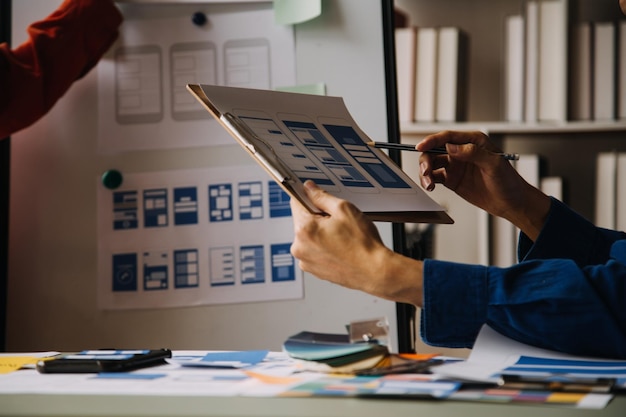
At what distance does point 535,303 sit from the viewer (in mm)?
886

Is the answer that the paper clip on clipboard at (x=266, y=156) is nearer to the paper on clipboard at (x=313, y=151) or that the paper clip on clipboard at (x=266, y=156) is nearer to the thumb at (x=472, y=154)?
the paper on clipboard at (x=313, y=151)

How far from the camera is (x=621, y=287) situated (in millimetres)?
893

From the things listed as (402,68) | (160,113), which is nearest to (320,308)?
(160,113)

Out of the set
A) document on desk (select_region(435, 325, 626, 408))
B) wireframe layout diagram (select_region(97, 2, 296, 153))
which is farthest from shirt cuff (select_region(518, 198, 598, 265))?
wireframe layout diagram (select_region(97, 2, 296, 153))

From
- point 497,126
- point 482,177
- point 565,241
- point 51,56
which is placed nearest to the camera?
point 565,241

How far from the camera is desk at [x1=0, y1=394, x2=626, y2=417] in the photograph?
66 centimetres

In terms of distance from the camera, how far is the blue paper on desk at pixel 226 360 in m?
0.94

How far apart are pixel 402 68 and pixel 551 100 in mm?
454

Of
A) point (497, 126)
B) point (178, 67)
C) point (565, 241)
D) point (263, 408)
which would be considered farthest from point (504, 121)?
point (263, 408)

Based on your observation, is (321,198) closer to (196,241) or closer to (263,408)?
(263,408)

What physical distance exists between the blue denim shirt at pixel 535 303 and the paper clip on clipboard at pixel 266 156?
0.59 feet

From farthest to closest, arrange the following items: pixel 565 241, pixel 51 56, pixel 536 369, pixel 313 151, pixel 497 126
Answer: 1. pixel 497 126
2. pixel 51 56
3. pixel 565 241
4. pixel 313 151
5. pixel 536 369

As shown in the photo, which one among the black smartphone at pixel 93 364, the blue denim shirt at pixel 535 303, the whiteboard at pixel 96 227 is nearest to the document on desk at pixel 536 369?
the blue denim shirt at pixel 535 303

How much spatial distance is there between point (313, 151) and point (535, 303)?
356mm
